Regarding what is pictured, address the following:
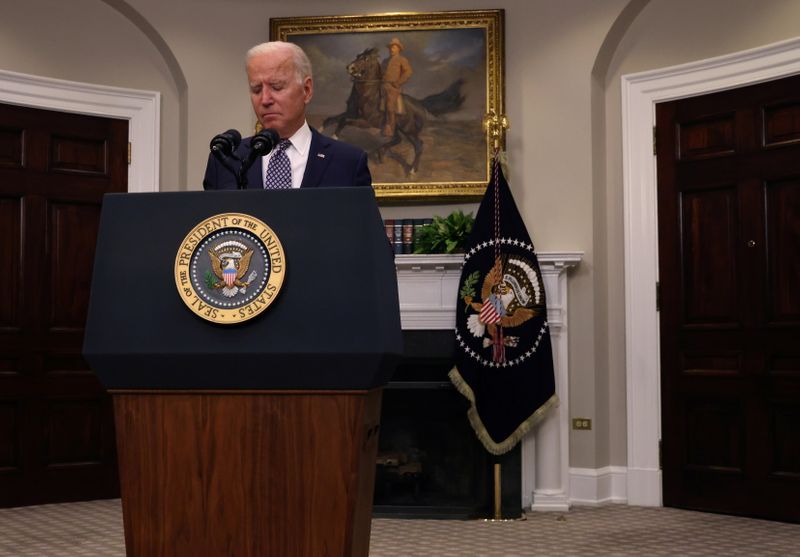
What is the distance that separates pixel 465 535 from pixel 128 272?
11.7ft

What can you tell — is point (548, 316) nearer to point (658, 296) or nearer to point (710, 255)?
point (658, 296)

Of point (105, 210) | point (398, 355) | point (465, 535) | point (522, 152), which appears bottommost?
point (465, 535)

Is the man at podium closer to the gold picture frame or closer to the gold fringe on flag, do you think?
the gold fringe on flag

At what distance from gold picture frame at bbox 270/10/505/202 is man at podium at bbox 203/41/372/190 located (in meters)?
3.91

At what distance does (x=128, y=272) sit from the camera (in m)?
1.89

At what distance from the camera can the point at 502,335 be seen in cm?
563

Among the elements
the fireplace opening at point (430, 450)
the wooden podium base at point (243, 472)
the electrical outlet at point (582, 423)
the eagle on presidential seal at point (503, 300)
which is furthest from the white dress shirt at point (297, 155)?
the electrical outlet at point (582, 423)

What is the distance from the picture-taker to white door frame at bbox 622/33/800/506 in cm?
603

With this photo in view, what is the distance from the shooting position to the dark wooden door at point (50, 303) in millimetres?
6086

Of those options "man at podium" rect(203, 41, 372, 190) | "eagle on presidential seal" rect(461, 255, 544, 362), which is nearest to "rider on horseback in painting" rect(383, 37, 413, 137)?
"eagle on presidential seal" rect(461, 255, 544, 362)

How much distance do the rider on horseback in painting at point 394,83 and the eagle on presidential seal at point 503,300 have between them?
1249mm

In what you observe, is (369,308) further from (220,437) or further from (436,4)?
(436,4)

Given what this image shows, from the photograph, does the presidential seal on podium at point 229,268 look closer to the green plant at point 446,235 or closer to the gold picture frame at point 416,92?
the green plant at point 446,235

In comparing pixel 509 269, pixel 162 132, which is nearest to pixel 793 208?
pixel 509 269
